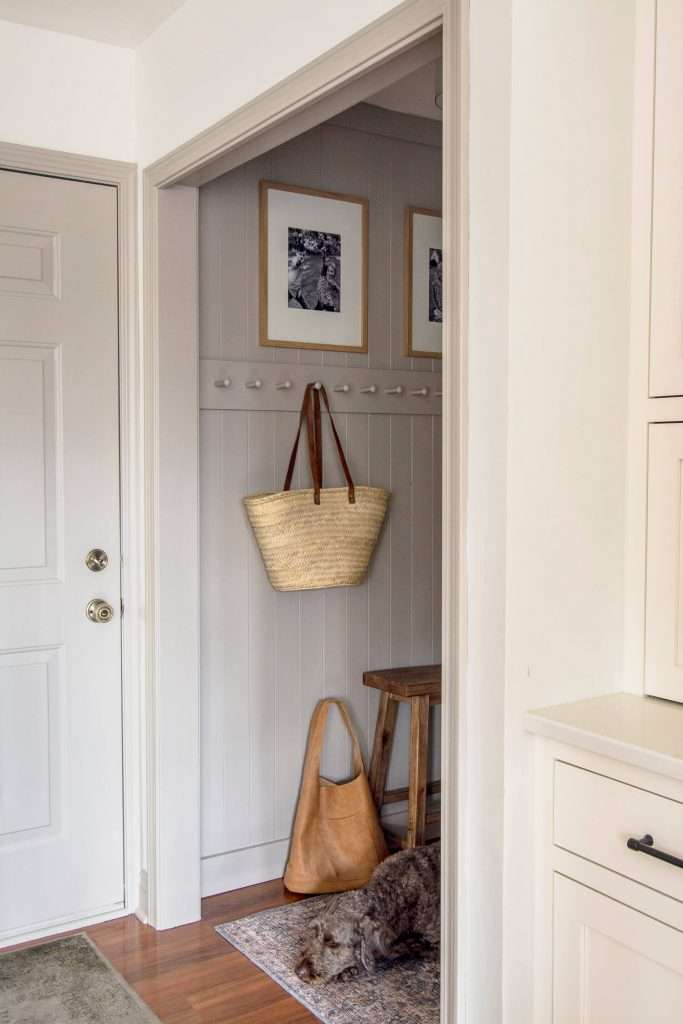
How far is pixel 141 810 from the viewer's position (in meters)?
3.06

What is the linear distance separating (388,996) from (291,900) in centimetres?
64

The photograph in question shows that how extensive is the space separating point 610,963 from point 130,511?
1.95m

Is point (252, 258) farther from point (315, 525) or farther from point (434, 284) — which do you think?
point (315, 525)

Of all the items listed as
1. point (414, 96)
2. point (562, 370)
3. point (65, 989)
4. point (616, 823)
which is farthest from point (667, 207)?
point (65, 989)

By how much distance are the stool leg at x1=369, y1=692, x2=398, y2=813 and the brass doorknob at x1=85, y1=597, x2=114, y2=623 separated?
956mm

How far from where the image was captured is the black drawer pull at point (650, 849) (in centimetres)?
141

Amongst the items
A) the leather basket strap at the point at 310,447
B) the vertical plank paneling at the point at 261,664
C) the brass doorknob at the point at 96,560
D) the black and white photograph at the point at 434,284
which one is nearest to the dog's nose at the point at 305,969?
the vertical plank paneling at the point at 261,664

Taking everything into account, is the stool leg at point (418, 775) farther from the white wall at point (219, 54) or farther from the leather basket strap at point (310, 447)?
the white wall at point (219, 54)

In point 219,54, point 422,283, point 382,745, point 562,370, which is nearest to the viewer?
point 562,370

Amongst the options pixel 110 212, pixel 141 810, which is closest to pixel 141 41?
pixel 110 212

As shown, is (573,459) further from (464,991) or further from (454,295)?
(464,991)

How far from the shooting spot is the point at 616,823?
59.9 inches

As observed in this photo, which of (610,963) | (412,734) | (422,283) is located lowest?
(412,734)

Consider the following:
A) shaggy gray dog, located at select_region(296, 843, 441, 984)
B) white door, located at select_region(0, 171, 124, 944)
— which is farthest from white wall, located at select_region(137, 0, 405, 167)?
shaggy gray dog, located at select_region(296, 843, 441, 984)
